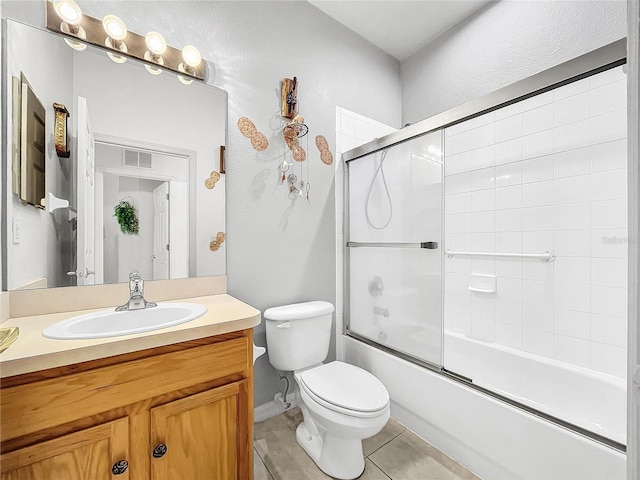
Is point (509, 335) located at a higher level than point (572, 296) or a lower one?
lower

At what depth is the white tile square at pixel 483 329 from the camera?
2.09m

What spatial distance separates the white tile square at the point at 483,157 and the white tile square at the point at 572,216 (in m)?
0.52

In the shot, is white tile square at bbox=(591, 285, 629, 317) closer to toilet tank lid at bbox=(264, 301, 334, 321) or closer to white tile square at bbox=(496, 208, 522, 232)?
white tile square at bbox=(496, 208, 522, 232)

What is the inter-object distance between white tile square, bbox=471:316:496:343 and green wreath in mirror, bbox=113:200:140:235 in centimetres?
226

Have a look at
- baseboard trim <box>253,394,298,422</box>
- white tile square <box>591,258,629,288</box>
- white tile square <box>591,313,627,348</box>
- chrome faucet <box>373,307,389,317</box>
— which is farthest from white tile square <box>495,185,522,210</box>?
baseboard trim <box>253,394,298,422</box>

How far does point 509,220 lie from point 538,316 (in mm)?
642

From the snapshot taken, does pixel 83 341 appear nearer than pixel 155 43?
Yes

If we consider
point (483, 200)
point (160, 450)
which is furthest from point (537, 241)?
point (160, 450)

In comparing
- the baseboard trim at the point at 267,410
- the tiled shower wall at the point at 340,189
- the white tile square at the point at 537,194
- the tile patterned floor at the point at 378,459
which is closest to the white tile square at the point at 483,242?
the white tile square at the point at 537,194

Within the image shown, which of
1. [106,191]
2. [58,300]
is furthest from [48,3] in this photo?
[58,300]

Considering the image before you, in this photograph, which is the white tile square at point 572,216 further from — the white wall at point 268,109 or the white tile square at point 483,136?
the white wall at point 268,109

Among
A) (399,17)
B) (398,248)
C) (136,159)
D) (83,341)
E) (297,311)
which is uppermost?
(399,17)

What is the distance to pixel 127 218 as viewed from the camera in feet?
4.66

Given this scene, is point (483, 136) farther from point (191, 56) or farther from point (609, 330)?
point (191, 56)
